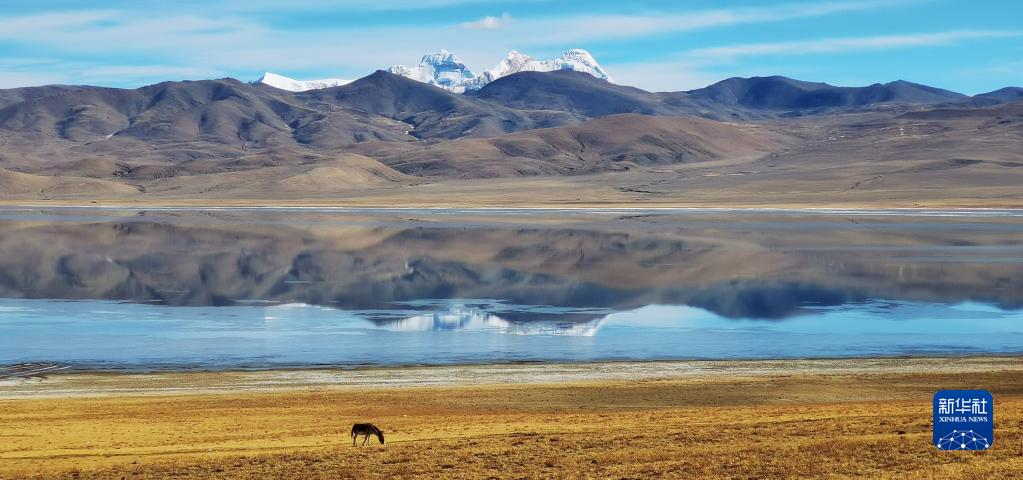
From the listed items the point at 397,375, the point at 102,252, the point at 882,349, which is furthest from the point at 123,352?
the point at 102,252

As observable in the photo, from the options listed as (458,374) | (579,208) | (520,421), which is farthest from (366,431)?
(579,208)

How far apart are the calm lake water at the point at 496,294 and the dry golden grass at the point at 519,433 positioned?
500cm

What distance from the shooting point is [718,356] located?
2391 centimetres

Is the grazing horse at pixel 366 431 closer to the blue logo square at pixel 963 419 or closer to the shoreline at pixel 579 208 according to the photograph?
the blue logo square at pixel 963 419

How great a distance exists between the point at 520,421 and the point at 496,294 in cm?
2022

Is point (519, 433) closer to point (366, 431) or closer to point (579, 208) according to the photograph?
point (366, 431)

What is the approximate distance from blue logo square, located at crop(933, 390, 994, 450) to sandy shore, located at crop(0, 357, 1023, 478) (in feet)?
0.67

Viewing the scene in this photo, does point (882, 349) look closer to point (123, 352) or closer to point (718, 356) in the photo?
point (718, 356)

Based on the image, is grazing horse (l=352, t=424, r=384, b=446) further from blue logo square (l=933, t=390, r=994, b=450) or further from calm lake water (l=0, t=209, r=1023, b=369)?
calm lake water (l=0, t=209, r=1023, b=369)

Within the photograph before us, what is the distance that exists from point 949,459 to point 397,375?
436 inches

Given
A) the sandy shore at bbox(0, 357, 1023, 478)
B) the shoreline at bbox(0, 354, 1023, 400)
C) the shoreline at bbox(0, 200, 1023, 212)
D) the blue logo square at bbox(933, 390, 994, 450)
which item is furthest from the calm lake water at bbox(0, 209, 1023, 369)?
the shoreline at bbox(0, 200, 1023, 212)

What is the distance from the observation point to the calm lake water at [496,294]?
2502 centimetres

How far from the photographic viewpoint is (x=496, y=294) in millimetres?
35656

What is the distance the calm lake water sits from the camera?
82.1 ft
